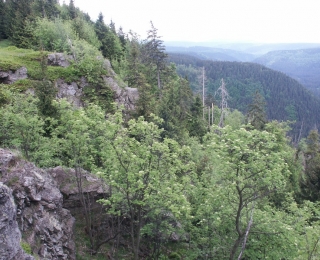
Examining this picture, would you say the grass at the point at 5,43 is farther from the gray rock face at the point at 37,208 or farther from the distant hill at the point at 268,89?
the distant hill at the point at 268,89

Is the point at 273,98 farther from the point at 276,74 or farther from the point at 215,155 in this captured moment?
the point at 215,155

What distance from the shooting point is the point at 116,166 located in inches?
395

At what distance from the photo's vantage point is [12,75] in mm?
24797

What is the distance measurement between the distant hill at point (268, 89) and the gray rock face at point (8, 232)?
135822 millimetres

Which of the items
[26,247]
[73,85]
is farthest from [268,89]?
[26,247]

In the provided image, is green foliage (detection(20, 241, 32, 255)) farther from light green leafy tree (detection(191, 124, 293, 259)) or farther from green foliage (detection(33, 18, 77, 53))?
green foliage (detection(33, 18, 77, 53))

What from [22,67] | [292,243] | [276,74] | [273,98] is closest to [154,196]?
[292,243]

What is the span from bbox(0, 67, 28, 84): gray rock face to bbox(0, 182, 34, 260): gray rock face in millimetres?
21310

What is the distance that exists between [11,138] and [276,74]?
19573cm

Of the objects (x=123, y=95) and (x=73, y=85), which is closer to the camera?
(x=73, y=85)

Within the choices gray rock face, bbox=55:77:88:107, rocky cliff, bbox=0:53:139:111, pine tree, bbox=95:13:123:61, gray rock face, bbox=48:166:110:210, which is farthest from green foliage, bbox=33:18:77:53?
gray rock face, bbox=48:166:110:210

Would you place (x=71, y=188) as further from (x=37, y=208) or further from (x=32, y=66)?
(x=32, y=66)

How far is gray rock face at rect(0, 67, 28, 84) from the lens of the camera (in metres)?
24.3

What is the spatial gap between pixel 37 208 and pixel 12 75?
19710 millimetres
